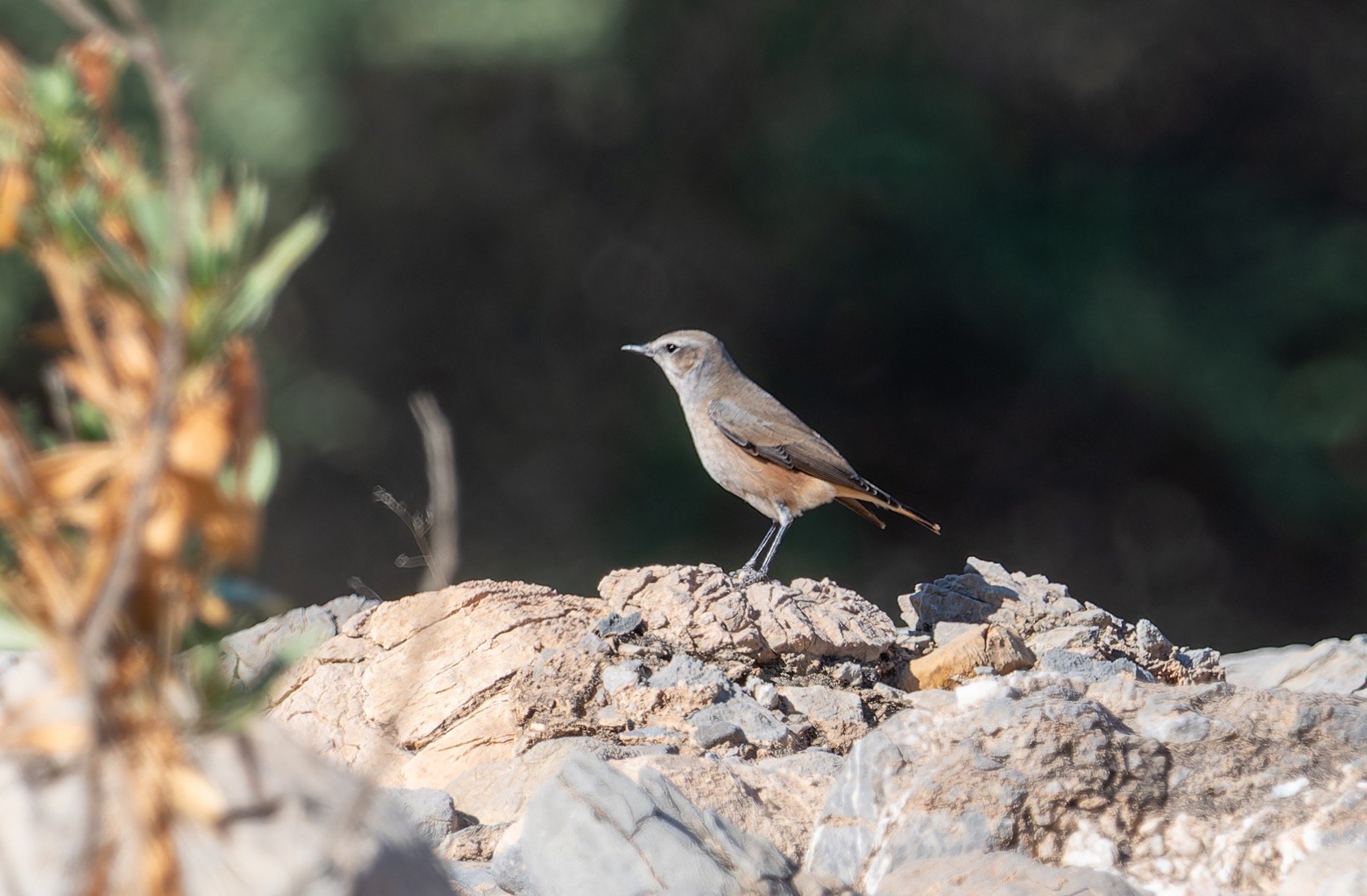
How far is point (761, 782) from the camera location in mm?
2367

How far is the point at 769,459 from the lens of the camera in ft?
15.4

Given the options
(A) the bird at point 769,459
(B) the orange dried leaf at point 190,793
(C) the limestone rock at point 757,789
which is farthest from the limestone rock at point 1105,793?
(A) the bird at point 769,459

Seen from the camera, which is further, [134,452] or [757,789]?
[757,789]

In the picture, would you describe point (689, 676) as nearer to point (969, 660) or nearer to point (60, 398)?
point (969, 660)

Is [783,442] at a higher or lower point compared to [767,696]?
higher

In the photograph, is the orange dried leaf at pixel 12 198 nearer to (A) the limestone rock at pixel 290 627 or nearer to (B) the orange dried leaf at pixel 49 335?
(B) the orange dried leaf at pixel 49 335

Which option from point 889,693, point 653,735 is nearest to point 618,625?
point 653,735

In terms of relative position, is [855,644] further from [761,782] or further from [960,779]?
[960,779]

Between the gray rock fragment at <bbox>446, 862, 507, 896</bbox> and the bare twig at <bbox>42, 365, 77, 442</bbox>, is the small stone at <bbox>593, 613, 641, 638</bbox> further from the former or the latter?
the bare twig at <bbox>42, 365, 77, 442</bbox>

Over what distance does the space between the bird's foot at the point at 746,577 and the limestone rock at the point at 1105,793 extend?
0.98 metres

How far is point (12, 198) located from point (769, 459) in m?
3.92

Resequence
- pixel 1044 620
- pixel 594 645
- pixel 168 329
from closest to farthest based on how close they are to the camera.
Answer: pixel 168 329, pixel 594 645, pixel 1044 620

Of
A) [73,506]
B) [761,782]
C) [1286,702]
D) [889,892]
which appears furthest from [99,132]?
[1286,702]

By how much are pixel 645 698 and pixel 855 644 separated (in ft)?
1.86
